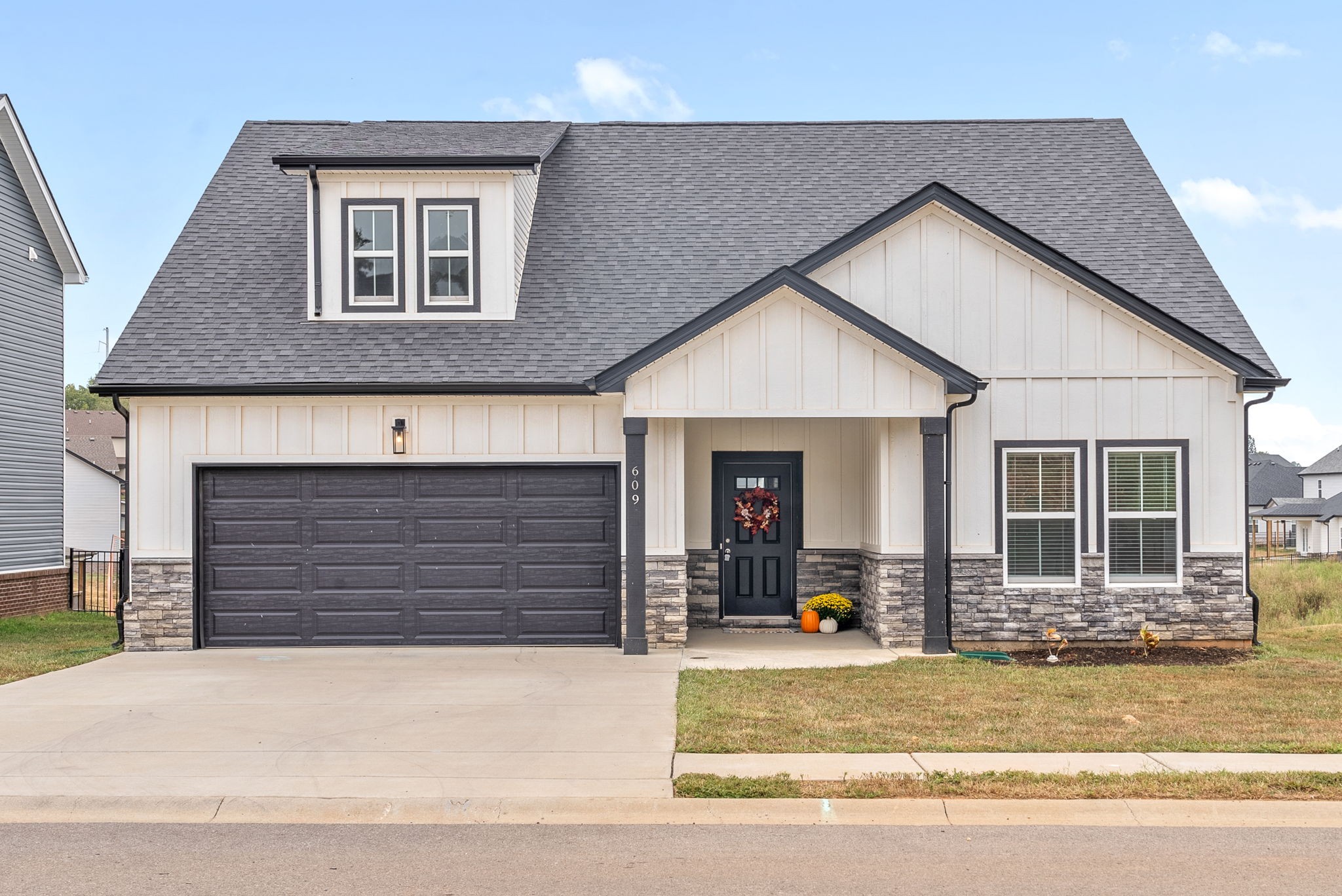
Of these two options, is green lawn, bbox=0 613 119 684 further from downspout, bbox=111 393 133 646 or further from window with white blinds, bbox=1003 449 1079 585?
window with white blinds, bbox=1003 449 1079 585

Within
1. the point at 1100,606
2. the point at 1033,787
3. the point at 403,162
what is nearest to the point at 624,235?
the point at 403,162

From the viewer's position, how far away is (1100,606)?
538 inches

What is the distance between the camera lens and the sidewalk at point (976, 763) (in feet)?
24.4

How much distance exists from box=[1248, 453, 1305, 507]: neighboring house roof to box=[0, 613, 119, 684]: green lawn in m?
71.5

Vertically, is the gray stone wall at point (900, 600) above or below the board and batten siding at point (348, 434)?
below

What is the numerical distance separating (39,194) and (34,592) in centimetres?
696

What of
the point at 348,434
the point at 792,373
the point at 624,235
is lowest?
the point at 348,434

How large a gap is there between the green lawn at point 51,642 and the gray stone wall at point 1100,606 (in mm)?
10545

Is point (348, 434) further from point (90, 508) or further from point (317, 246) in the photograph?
point (90, 508)

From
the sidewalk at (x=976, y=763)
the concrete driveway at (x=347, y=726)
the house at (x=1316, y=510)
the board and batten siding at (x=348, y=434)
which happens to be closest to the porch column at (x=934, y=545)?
the concrete driveway at (x=347, y=726)

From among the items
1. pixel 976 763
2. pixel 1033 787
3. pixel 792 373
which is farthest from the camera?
pixel 792 373

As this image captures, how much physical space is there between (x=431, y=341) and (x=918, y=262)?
20.5 ft

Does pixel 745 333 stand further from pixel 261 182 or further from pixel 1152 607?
pixel 261 182

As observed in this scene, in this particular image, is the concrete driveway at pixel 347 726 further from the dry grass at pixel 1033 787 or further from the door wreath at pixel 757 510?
the door wreath at pixel 757 510
